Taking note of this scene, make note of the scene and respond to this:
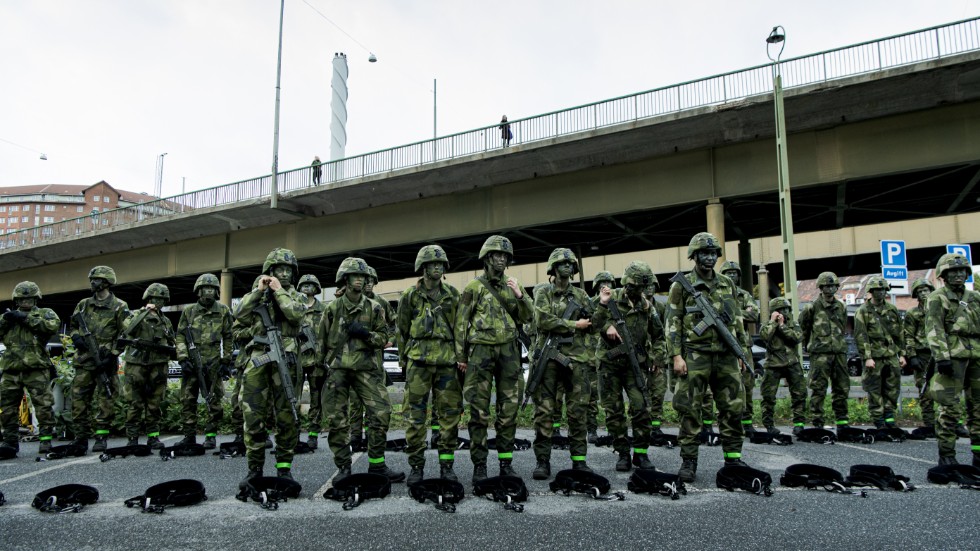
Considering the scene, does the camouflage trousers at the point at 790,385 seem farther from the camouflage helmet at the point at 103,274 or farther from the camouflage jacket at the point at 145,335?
the camouflage helmet at the point at 103,274

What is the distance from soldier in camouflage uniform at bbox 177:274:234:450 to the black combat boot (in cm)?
493

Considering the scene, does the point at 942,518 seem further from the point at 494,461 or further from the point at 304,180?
the point at 304,180

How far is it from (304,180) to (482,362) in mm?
19252

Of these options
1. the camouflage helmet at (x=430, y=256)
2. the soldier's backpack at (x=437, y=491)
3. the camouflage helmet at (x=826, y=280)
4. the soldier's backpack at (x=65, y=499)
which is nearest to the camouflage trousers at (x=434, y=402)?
the soldier's backpack at (x=437, y=491)

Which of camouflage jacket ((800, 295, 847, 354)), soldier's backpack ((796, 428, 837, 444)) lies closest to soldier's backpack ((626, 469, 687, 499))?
soldier's backpack ((796, 428, 837, 444))

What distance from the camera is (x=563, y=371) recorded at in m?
6.23

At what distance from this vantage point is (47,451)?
8.00 meters

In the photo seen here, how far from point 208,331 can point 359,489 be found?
4.82m

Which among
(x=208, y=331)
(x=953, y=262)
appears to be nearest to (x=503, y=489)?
(x=953, y=262)

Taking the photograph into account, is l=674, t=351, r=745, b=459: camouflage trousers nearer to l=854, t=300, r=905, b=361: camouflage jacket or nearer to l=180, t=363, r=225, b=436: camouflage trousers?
l=854, t=300, r=905, b=361: camouflage jacket

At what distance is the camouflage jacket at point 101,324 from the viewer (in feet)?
27.6

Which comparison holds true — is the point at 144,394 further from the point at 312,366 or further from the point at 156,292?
the point at 312,366

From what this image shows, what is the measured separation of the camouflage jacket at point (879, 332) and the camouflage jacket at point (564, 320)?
5.66 metres

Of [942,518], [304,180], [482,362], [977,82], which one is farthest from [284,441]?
[304,180]
